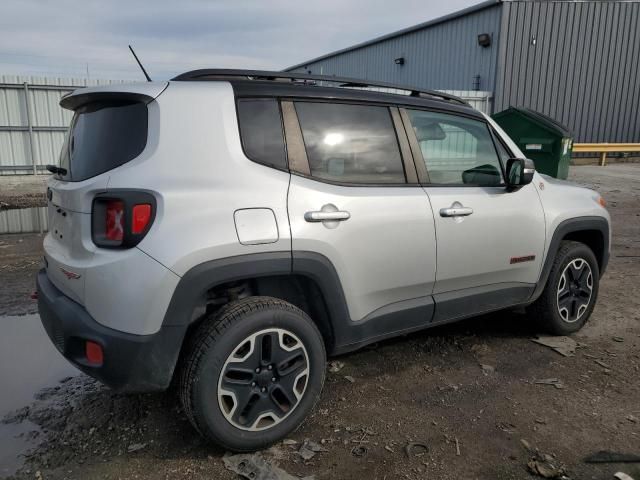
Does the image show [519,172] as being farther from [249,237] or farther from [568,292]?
[249,237]

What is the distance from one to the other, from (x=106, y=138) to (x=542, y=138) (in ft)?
30.6

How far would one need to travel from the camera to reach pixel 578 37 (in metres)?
18.0

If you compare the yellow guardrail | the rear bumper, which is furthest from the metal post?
the yellow guardrail

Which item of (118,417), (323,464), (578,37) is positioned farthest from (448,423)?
(578,37)

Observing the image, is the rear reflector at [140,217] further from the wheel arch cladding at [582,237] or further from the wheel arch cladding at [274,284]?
the wheel arch cladding at [582,237]

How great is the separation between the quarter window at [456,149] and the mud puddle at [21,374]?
2.69 metres

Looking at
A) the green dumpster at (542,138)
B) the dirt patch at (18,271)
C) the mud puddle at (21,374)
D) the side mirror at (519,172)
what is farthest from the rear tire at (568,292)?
the green dumpster at (542,138)

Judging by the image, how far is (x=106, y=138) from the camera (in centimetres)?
249

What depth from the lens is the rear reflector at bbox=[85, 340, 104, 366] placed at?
7.45 feet

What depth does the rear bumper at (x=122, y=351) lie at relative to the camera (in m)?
2.25

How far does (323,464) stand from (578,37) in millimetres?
19697

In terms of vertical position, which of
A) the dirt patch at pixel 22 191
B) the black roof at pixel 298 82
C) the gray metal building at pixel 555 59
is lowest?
the dirt patch at pixel 22 191

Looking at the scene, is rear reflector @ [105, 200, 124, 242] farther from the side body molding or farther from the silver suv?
the side body molding

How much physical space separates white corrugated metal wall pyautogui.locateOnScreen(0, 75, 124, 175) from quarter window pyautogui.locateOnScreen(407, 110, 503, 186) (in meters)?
13.3
